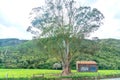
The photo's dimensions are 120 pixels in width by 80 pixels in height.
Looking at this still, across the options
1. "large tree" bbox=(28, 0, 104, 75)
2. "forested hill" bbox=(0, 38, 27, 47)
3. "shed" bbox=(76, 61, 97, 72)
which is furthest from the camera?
"forested hill" bbox=(0, 38, 27, 47)

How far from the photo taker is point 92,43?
129ft

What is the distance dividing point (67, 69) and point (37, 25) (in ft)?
26.6

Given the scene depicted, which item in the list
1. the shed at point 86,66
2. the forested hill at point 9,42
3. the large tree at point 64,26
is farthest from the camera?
the forested hill at point 9,42

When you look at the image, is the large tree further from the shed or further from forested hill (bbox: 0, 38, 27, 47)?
forested hill (bbox: 0, 38, 27, 47)

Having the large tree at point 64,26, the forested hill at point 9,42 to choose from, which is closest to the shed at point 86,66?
the large tree at point 64,26

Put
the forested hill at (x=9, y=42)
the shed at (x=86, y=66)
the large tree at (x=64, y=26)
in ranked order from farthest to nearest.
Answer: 1. the forested hill at (x=9, y=42)
2. the shed at (x=86, y=66)
3. the large tree at (x=64, y=26)

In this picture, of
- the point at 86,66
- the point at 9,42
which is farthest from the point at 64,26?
the point at 9,42

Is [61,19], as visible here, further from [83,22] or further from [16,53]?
[16,53]

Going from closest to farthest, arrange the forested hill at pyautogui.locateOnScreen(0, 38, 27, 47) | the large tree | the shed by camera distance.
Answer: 1. the large tree
2. the shed
3. the forested hill at pyautogui.locateOnScreen(0, 38, 27, 47)

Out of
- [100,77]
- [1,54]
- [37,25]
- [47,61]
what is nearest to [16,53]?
[1,54]

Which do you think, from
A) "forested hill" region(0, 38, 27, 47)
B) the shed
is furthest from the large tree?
"forested hill" region(0, 38, 27, 47)

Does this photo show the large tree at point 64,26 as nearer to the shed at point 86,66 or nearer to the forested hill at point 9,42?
the shed at point 86,66

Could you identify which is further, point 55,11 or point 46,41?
point 55,11

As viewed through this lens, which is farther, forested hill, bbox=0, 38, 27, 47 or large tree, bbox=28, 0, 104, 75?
forested hill, bbox=0, 38, 27, 47
